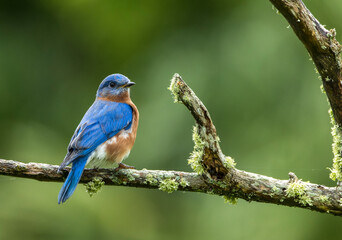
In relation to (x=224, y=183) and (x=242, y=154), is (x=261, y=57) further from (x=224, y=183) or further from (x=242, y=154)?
(x=224, y=183)

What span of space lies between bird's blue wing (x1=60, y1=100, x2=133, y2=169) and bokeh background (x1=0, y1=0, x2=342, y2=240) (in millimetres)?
2007

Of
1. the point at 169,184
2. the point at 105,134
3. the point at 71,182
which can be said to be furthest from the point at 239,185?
the point at 105,134

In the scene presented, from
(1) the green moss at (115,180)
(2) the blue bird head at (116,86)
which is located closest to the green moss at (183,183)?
(1) the green moss at (115,180)

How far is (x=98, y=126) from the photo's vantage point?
5.66m

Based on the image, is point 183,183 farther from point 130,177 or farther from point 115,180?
point 115,180

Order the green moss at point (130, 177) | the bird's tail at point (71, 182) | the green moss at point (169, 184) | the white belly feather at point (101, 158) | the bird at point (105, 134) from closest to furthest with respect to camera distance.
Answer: the green moss at point (169, 184) → the green moss at point (130, 177) → the bird's tail at point (71, 182) → the bird at point (105, 134) → the white belly feather at point (101, 158)

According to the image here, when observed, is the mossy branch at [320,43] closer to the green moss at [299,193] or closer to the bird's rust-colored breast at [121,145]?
the green moss at [299,193]

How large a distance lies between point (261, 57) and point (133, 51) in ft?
9.90

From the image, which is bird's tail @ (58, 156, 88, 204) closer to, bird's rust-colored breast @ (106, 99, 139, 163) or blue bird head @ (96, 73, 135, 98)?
bird's rust-colored breast @ (106, 99, 139, 163)

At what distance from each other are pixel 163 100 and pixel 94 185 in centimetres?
368

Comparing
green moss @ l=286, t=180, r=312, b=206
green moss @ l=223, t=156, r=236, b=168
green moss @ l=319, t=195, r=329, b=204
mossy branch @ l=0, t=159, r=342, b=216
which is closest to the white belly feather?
mossy branch @ l=0, t=159, r=342, b=216

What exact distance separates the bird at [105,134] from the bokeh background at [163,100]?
5.57 ft

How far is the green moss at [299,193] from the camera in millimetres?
4262

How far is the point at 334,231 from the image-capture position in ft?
23.8
